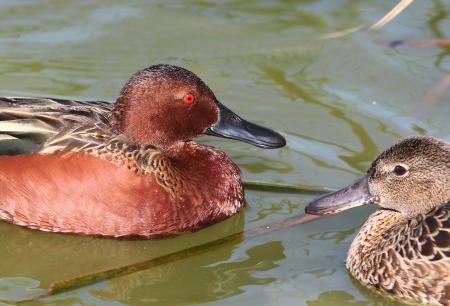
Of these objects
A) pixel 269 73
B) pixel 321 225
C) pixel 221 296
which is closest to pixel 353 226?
pixel 321 225

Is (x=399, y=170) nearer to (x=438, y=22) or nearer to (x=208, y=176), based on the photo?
(x=208, y=176)

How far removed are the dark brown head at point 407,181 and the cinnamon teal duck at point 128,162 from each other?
3.66ft

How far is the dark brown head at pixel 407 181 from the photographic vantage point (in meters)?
7.17

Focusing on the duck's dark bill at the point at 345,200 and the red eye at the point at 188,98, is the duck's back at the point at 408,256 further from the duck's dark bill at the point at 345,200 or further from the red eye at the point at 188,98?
the red eye at the point at 188,98

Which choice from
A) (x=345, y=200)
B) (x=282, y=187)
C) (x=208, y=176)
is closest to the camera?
(x=345, y=200)

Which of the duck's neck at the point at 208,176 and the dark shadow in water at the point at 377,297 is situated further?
the duck's neck at the point at 208,176

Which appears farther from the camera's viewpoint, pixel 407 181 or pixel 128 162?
pixel 128 162

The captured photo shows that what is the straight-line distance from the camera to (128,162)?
787 centimetres

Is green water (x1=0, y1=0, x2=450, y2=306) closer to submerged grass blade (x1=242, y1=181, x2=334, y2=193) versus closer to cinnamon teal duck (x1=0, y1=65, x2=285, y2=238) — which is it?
submerged grass blade (x1=242, y1=181, x2=334, y2=193)

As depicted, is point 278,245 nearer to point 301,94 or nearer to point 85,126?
point 85,126

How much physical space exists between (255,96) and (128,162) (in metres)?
2.52

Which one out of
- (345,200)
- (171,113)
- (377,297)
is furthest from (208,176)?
(377,297)

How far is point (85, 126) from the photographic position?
8.12 metres

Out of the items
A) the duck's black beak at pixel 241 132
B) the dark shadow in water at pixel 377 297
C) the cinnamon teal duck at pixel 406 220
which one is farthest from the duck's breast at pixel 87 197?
the dark shadow in water at pixel 377 297
